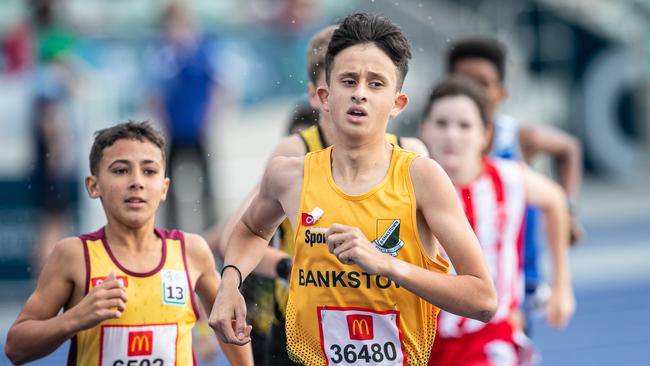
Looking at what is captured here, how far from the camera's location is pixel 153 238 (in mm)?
4762

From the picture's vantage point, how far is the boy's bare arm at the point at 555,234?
669cm

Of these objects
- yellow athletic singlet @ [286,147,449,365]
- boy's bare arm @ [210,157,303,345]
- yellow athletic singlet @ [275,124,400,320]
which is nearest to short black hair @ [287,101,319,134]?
yellow athletic singlet @ [275,124,400,320]

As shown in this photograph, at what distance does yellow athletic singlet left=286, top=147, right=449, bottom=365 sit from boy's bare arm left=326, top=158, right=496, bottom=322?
0.20ft

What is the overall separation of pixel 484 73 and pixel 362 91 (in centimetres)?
356

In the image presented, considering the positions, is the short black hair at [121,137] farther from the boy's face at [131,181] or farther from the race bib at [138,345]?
the race bib at [138,345]

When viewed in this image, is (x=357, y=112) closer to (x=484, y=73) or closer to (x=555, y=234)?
(x=555, y=234)

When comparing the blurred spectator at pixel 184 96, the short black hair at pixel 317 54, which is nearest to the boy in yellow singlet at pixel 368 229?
the short black hair at pixel 317 54

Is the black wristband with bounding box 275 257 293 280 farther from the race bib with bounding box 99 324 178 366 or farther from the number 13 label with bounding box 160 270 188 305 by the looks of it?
the race bib with bounding box 99 324 178 366

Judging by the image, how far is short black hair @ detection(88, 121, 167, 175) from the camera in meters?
4.75

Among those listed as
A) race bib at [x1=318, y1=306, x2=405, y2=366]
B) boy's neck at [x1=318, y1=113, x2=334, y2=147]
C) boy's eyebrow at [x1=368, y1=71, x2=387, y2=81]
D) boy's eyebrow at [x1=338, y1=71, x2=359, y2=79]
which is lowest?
race bib at [x1=318, y1=306, x2=405, y2=366]

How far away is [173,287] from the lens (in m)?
4.64

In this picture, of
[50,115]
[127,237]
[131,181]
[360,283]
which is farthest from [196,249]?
[50,115]

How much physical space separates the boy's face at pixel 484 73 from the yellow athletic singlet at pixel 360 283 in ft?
10.8

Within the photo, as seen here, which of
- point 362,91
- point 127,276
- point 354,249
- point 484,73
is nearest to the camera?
point 354,249
